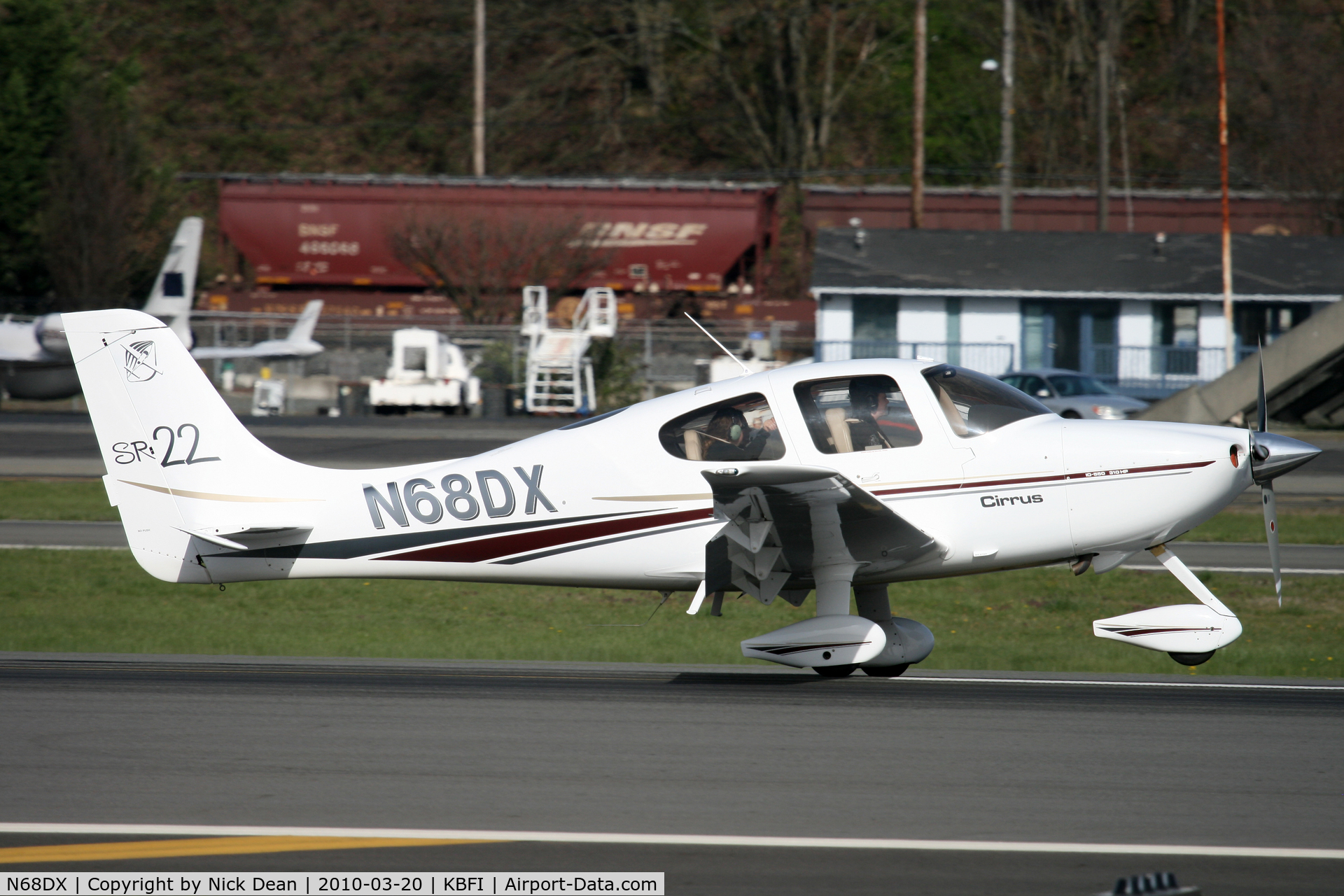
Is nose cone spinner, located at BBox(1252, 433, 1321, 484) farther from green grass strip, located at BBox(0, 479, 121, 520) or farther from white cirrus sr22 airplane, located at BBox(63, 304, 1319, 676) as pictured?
green grass strip, located at BBox(0, 479, 121, 520)

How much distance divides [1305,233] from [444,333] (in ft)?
92.5

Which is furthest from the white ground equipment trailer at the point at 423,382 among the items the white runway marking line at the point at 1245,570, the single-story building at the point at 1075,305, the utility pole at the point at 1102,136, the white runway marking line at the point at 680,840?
the white runway marking line at the point at 680,840

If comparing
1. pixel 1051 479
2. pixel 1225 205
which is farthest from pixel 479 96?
pixel 1051 479

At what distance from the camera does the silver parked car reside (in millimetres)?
27812

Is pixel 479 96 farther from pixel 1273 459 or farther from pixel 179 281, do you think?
pixel 1273 459

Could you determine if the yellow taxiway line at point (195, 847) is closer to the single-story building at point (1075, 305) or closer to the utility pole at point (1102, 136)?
the single-story building at point (1075, 305)

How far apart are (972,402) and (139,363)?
5767 millimetres

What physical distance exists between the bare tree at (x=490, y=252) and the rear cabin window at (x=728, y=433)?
3306cm

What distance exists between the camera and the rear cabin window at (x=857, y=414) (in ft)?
27.9

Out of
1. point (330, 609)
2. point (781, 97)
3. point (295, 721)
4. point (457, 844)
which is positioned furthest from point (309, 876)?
point (781, 97)

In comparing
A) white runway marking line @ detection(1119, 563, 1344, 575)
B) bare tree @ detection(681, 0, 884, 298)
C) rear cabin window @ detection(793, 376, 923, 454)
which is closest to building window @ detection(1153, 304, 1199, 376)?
white runway marking line @ detection(1119, 563, 1344, 575)

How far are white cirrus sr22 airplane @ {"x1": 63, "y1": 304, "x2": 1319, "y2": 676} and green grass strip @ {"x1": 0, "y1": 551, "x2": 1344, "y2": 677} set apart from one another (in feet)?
7.04

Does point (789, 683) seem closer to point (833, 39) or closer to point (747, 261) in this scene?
point (747, 261)

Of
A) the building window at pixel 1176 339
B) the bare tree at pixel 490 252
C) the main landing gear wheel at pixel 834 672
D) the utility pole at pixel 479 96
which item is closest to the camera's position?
the main landing gear wheel at pixel 834 672
